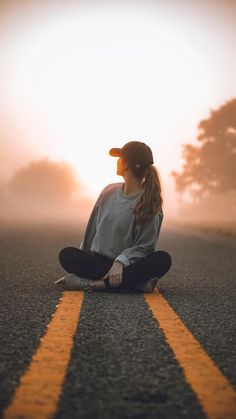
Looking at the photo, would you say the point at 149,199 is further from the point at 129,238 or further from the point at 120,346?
the point at 120,346

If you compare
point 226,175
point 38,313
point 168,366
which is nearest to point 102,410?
point 168,366

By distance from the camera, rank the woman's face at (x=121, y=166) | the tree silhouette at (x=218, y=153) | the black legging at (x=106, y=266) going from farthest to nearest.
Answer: the tree silhouette at (x=218, y=153), the woman's face at (x=121, y=166), the black legging at (x=106, y=266)

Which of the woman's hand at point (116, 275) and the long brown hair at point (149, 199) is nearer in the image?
the woman's hand at point (116, 275)

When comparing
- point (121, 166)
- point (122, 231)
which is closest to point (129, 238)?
point (122, 231)

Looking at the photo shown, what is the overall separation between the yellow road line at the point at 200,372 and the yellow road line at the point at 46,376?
20.9 inches

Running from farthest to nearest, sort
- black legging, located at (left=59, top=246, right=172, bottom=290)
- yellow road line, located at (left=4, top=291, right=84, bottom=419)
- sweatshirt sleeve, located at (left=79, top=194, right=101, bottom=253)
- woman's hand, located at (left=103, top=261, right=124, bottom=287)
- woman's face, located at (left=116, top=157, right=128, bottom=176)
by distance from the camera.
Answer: sweatshirt sleeve, located at (left=79, top=194, right=101, bottom=253) → woman's face, located at (left=116, top=157, right=128, bottom=176) → black legging, located at (left=59, top=246, right=172, bottom=290) → woman's hand, located at (left=103, top=261, right=124, bottom=287) → yellow road line, located at (left=4, top=291, right=84, bottom=419)

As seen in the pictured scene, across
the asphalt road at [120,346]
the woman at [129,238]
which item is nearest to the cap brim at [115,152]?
the woman at [129,238]

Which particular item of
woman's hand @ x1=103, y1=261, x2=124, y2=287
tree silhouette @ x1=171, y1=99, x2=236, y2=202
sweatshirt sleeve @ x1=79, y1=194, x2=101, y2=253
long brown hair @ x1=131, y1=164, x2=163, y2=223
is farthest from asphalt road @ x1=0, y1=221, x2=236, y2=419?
tree silhouette @ x1=171, y1=99, x2=236, y2=202

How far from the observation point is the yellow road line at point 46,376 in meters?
1.42

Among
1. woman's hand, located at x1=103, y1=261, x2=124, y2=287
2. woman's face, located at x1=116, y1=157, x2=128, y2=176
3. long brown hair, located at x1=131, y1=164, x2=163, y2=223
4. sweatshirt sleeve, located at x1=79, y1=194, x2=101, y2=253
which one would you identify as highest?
woman's face, located at x1=116, y1=157, x2=128, y2=176

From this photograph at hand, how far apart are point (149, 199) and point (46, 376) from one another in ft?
8.23

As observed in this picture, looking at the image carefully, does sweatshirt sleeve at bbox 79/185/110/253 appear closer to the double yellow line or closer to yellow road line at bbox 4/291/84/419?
the double yellow line

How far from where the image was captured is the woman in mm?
4078

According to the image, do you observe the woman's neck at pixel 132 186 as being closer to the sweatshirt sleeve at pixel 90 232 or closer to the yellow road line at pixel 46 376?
the sweatshirt sleeve at pixel 90 232
